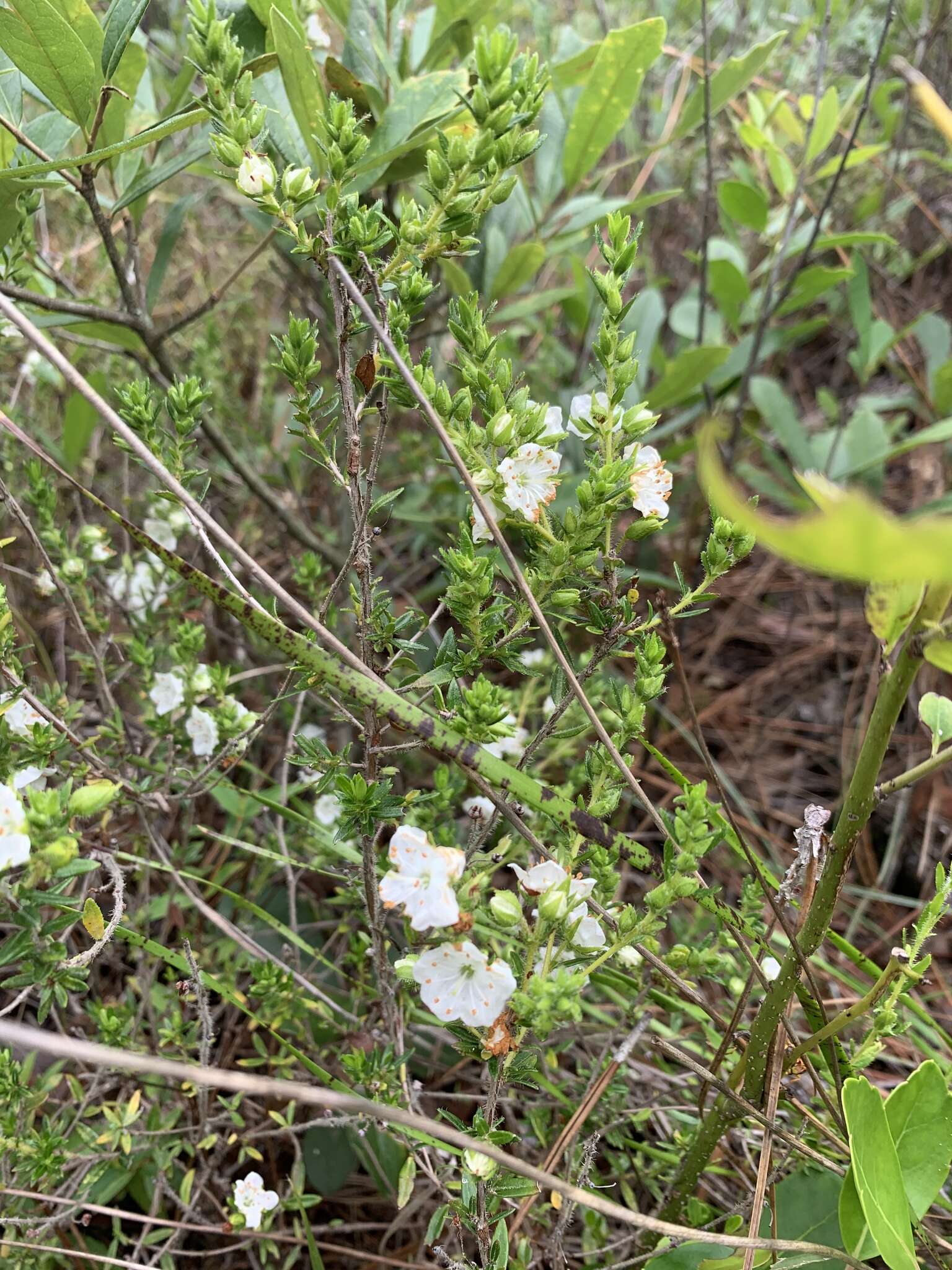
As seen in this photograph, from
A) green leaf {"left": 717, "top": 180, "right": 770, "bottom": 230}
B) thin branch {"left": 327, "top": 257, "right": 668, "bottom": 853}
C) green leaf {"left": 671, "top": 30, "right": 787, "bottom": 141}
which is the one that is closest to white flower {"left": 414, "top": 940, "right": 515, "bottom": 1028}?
thin branch {"left": 327, "top": 257, "right": 668, "bottom": 853}

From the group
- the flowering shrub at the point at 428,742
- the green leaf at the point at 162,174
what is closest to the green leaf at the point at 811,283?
the flowering shrub at the point at 428,742

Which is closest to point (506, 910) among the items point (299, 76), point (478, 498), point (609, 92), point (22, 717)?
point (478, 498)

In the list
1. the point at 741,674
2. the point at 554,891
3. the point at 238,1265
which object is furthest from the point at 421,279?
the point at 741,674

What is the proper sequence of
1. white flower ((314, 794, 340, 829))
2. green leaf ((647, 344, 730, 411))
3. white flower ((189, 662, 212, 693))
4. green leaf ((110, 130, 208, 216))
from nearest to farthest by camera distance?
green leaf ((110, 130, 208, 216)), white flower ((189, 662, 212, 693)), white flower ((314, 794, 340, 829)), green leaf ((647, 344, 730, 411))

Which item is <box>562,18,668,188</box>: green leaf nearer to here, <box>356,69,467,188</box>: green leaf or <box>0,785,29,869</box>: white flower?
<box>356,69,467,188</box>: green leaf

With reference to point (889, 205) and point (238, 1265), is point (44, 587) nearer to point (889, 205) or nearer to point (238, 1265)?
point (238, 1265)

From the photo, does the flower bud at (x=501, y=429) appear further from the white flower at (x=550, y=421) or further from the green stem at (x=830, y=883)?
the green stem at (x=830, y=883)

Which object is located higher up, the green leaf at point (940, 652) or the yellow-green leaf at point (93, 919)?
the green leaf at point (940, 652)

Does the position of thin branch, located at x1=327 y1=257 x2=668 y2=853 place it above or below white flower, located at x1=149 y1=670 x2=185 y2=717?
above
